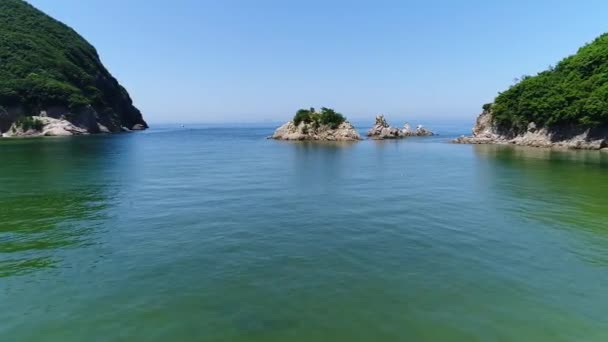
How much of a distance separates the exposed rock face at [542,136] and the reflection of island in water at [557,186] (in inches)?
752

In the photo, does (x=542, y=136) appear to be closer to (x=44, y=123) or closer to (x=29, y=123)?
(x=44, y=123)

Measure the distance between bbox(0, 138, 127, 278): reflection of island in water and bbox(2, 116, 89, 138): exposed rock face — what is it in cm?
10467

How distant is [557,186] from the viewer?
43.8 metres

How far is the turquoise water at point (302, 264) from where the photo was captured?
13.8 metres

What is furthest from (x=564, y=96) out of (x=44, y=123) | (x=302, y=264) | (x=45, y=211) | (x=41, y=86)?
(x=41, y=86)

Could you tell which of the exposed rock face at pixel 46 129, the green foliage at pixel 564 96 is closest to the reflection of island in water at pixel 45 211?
the green foliage at pixel 564 96

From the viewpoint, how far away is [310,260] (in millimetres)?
20188

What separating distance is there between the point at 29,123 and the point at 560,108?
170 m

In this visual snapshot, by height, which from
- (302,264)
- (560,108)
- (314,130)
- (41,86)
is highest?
(41,86)

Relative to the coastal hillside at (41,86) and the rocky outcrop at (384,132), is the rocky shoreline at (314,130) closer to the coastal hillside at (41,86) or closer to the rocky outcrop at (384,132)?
the rocky outcrop at (384,132)

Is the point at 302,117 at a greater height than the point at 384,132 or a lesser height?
greater

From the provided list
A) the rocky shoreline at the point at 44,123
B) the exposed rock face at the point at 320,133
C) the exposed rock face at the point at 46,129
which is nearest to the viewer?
the exposed rock face at the point at 320,133

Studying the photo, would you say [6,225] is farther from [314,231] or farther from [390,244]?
[390,244]

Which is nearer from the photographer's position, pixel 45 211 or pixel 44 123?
pixel 45 211
